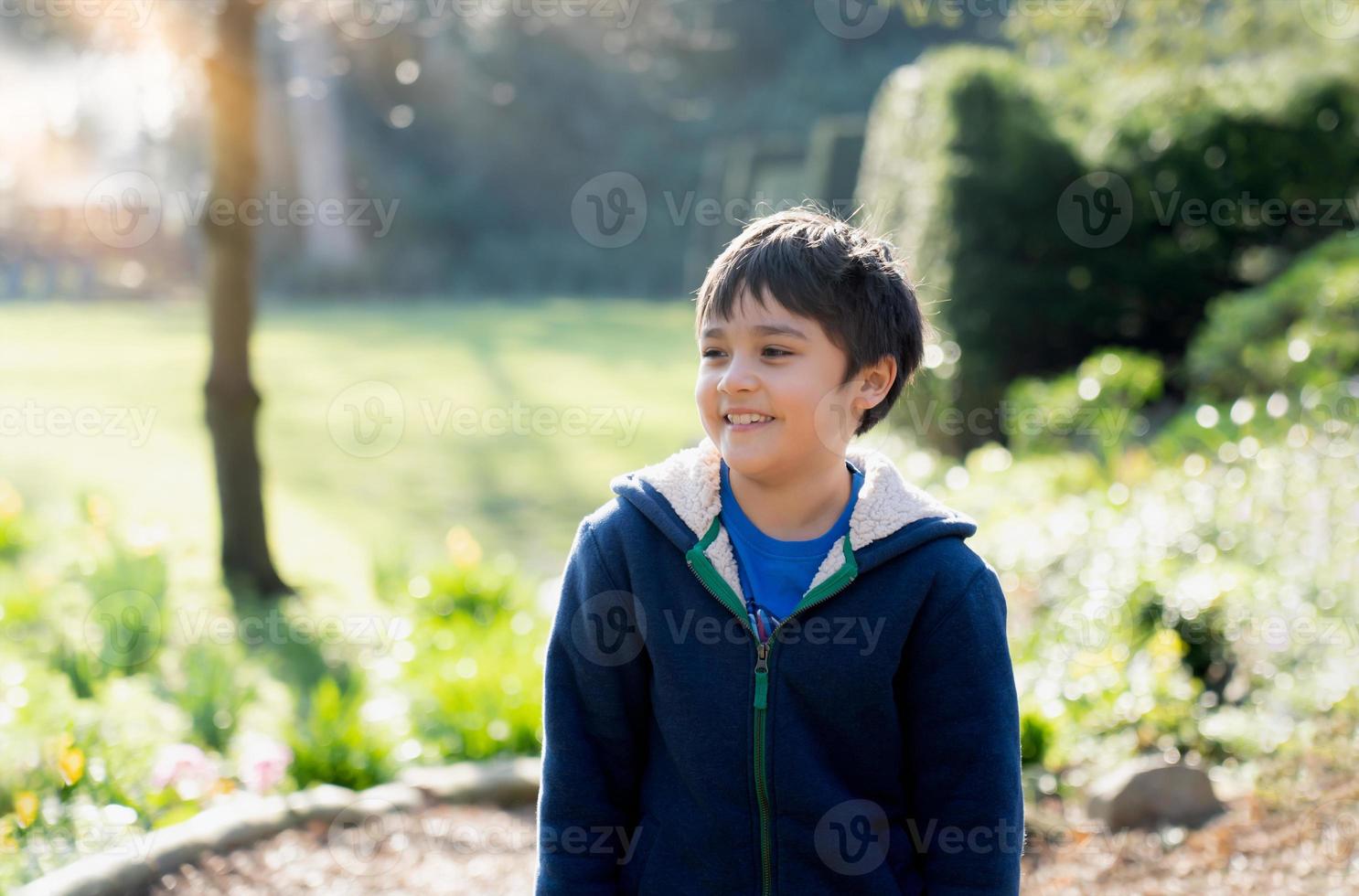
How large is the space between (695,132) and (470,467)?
23.7 metres

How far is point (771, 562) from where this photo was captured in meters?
1.79

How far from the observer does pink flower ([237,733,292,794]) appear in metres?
3.50

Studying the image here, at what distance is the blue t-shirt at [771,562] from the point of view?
175 cm

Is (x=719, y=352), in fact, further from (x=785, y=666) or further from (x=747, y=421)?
(x=785, y=666)

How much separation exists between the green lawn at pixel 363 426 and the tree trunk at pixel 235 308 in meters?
0.47

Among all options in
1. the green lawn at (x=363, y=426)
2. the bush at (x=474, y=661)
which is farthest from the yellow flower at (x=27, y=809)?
the green lawn at (x=363, y=426)

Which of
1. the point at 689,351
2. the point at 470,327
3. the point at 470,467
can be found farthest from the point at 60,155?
the point at 470,467

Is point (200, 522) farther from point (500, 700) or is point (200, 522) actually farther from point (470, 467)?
point (500, 700)

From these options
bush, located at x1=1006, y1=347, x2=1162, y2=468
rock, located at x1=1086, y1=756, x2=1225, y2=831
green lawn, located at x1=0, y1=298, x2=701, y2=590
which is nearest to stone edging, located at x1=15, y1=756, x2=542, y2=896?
rock, located at x1=1086, y1=756, x2=1225, y2=831

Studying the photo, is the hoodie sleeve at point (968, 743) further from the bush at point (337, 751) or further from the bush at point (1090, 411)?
the bush at point (1090, 411)

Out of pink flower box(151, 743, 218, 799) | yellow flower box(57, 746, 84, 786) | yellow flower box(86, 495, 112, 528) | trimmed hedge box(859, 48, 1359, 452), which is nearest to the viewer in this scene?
yellow flower box(57, 746, 84, 786)

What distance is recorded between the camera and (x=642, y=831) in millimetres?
1770

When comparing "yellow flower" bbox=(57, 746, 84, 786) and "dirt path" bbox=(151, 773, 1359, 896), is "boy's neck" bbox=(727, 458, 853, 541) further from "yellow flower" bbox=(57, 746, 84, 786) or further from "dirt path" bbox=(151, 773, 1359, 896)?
"yellow flower" bbox=(57, 746, 84, 786)

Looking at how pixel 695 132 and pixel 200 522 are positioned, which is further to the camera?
pixel 695 132
